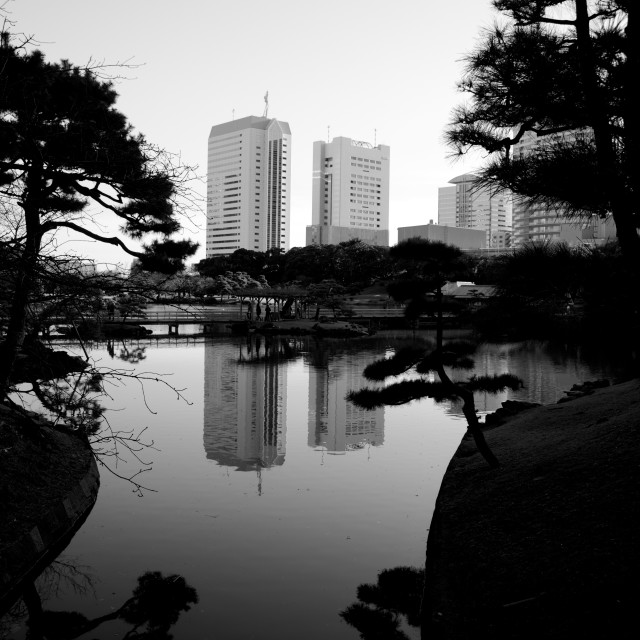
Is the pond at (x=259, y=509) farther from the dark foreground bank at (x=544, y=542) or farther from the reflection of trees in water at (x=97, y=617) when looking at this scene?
the dark foreground bank at (x=544, y=542)

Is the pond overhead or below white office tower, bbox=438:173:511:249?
below

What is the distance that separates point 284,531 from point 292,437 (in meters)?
4.56

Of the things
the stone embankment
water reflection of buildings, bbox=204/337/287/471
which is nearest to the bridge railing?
water reflection of buildings, bbox=204/337/287/471

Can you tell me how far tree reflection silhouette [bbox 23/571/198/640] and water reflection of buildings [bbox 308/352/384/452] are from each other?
522 centimetres

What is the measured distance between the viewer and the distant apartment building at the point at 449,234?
230ft

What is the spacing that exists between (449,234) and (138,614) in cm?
7297

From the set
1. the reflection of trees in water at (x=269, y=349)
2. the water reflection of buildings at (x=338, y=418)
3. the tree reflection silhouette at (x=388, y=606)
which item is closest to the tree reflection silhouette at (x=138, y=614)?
the tree reflection silhouette at (x=388, y=606)

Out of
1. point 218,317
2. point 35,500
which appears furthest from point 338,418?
point 218,317

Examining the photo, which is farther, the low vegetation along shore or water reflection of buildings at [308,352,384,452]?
water reflection of buildings at [308,352,384,452]

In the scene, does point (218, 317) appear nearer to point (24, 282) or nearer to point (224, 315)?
point (224, 315)

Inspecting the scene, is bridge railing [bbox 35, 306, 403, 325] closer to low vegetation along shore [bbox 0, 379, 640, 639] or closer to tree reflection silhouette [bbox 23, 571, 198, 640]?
low vegetation along shore [bbox 0, 379, 640, 639]

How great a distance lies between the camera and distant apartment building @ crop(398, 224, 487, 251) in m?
A: 70.1

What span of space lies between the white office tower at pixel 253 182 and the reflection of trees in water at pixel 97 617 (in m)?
96.3

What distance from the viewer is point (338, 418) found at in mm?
12773
